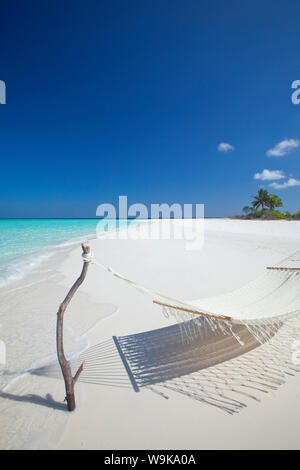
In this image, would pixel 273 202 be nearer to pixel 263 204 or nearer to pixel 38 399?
pixel 263 204

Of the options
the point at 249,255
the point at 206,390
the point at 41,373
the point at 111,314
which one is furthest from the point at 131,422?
the point at 249,255

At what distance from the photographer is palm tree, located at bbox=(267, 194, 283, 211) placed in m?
32.7

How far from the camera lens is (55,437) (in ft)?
4.50

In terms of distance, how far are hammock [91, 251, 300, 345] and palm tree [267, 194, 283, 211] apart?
35.5 metres

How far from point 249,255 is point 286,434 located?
6.34 m

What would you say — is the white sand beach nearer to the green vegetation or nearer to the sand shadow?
the sand shadow

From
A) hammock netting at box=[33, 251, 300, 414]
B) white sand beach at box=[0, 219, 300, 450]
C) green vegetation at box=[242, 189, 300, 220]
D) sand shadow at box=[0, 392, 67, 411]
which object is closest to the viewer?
white sand beach at box=[0, 219, 300, 450]

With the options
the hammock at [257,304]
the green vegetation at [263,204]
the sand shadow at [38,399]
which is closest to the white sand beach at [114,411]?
the sand shadow at [38,399]

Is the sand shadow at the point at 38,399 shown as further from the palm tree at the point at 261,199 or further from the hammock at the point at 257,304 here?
the palm tree at the point at 261,199

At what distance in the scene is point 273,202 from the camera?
3294cm

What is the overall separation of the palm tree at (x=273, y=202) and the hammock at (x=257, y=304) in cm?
3546

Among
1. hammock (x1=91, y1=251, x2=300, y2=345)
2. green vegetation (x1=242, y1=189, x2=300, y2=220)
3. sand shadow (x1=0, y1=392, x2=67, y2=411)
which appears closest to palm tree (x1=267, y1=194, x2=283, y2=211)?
green vegetation (x1=242, y1=189, x2=300, y2=220)

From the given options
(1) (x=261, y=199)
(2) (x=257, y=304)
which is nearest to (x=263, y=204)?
(1) (x=261, y=199)
